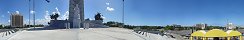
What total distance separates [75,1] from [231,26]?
29441mm

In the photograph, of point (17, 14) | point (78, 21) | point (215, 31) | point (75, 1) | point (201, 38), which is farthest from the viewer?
point (17, 14)

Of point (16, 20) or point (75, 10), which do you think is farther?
point (16, 20)

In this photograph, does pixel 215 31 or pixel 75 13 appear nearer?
pixel 215 31

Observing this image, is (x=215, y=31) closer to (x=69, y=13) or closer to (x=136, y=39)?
(x=136, y=39)

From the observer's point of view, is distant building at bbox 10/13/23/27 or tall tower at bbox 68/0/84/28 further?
distant building at bbox 10/13/23/27

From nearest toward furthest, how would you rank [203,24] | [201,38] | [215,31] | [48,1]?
[215,31] → [201,38] → [203,24] → [48,1]

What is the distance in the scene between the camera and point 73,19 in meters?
52.0

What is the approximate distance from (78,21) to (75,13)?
2303 mm

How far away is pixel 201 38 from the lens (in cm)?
2639

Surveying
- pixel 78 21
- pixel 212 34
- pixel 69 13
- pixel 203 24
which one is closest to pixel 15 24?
pixel 69 13

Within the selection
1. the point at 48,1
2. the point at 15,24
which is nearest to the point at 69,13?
the point at 48,1

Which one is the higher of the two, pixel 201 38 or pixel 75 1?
pixel 75 1

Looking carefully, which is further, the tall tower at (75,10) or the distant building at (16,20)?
the distant building at (16,20)

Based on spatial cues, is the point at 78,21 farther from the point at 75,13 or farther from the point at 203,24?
the point at 203,24
